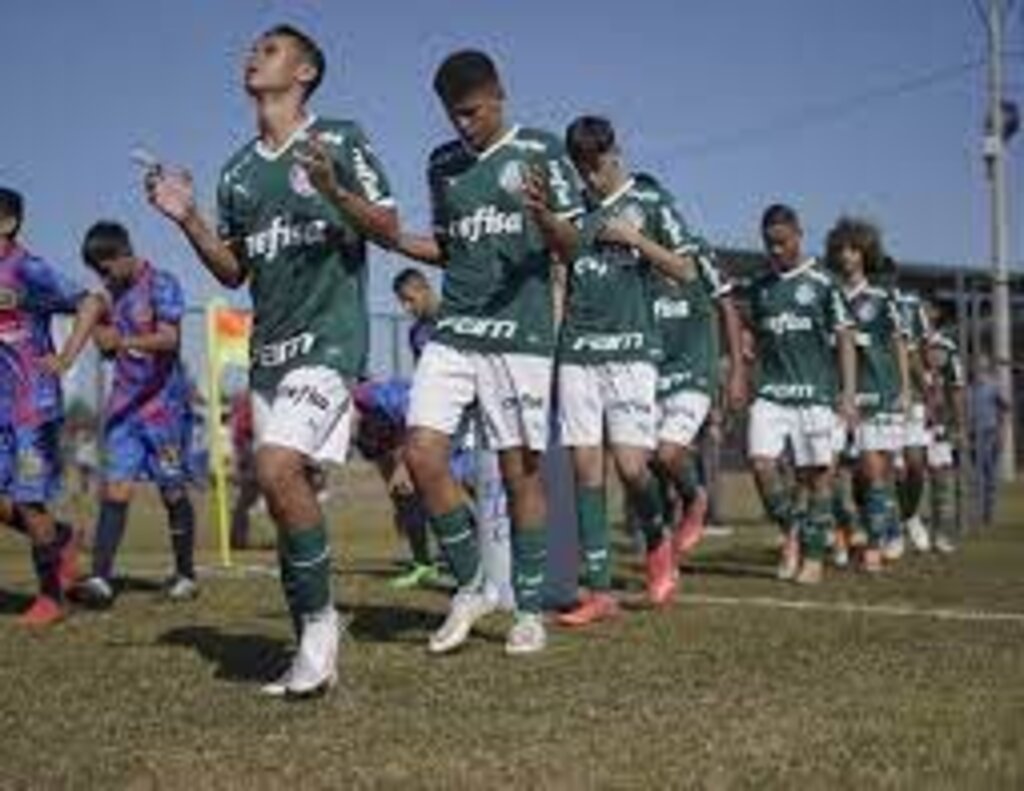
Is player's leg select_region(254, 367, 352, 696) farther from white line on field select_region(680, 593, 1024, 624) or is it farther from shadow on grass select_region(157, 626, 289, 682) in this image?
white line on field select_region(680, 593, 1024, 624)

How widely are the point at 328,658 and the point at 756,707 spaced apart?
1.53 metres

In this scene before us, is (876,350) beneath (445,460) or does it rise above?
above

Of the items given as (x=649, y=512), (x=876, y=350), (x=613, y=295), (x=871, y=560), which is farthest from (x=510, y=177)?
(x=876, y=350)

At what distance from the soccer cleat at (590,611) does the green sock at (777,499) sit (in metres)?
3.15

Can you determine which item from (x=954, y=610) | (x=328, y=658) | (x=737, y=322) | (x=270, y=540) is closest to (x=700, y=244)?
(x=737, y=322)

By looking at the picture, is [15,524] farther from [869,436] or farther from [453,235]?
[869,436]

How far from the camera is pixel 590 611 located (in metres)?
9.12

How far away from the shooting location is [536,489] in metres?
8.14

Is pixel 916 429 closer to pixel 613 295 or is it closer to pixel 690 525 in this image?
pixel 690 525

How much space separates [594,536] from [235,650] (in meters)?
2.20

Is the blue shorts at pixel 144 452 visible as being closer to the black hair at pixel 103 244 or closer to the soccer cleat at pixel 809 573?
the black hair at pixel 103 244

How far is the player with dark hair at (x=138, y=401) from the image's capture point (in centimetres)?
1075

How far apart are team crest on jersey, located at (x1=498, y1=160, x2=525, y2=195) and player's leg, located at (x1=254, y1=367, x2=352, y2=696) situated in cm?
137

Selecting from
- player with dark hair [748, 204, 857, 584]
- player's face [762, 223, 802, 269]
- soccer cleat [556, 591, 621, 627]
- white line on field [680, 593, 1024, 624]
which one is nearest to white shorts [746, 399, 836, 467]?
player with dark hair [748, 204, 857, 584]
